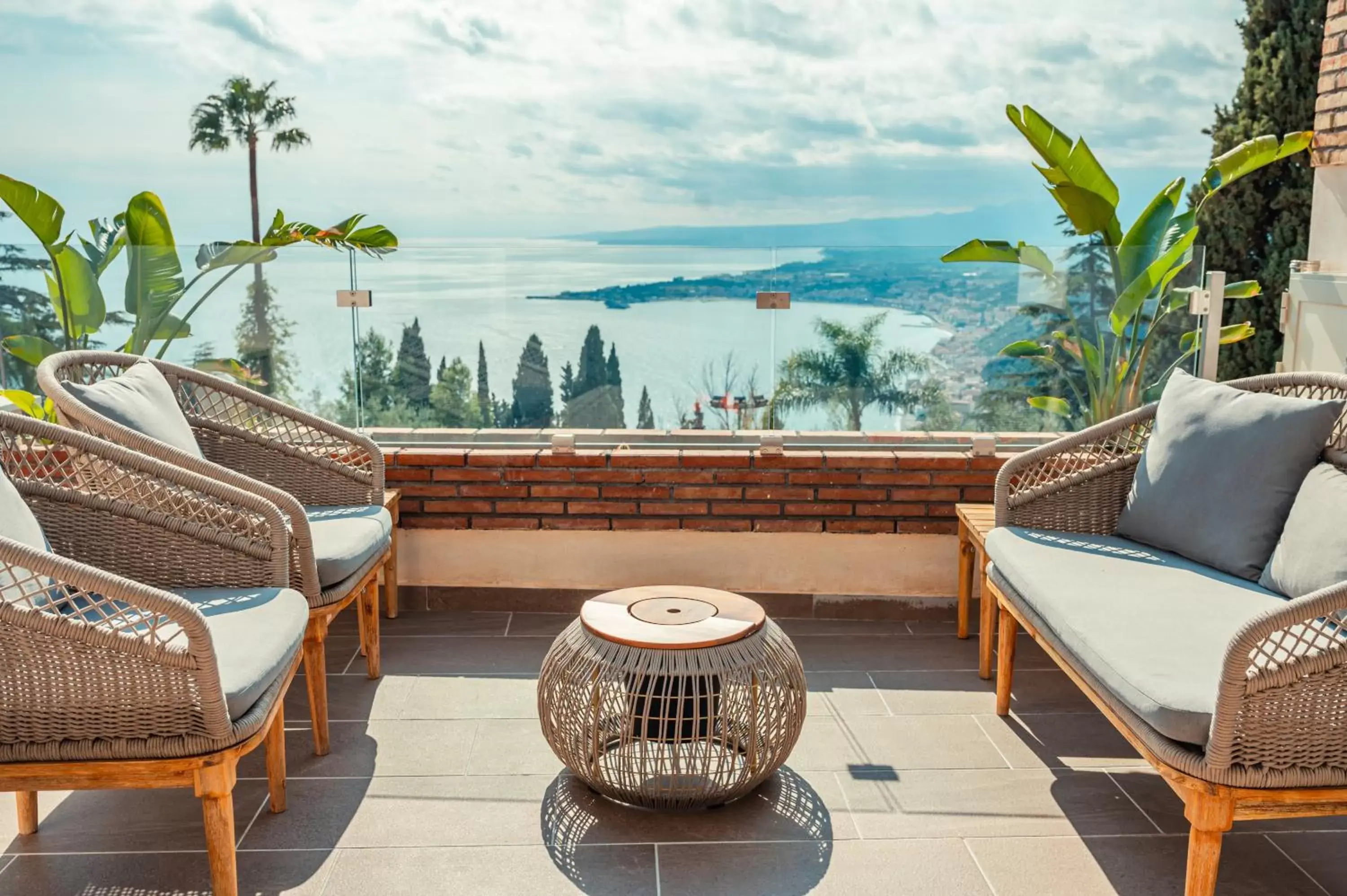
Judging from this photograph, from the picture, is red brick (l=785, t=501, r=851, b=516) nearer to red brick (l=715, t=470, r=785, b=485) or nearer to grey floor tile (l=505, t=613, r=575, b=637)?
red brick (l=715, t=470, r=785, b=485)

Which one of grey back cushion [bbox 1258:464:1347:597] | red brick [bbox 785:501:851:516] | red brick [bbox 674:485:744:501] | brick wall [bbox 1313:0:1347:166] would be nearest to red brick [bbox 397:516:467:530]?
red brick [bbox 674:485:744:501]

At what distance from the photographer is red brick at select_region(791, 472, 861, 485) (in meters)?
3.86

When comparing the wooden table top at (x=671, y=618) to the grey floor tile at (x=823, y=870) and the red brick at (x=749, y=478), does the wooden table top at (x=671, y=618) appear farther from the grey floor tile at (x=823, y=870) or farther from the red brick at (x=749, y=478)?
the red brick at (x=749, y=478)

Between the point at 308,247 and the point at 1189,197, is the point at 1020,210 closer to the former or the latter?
the point at 1189,197

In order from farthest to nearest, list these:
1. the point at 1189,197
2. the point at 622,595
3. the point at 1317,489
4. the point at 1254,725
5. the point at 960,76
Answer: the point at 960,76 < the point at 1189,197 < the point at 622,595 < the point at 1317,489 < the point at 1254,725

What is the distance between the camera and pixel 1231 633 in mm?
2223

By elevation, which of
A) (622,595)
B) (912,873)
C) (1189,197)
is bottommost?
(912,873)

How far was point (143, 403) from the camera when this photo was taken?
282 centimetres

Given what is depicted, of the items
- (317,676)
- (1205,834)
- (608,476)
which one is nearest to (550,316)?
(608,476)

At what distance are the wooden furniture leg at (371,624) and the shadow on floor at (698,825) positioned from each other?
86cm

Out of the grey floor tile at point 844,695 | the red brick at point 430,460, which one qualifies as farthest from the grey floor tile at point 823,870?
the red brick at point 430,460

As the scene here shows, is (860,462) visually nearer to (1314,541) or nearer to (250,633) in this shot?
(1314,541)

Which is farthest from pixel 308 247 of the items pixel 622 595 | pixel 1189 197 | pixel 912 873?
pixel 1189 197

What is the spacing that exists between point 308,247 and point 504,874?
2.51 metres
